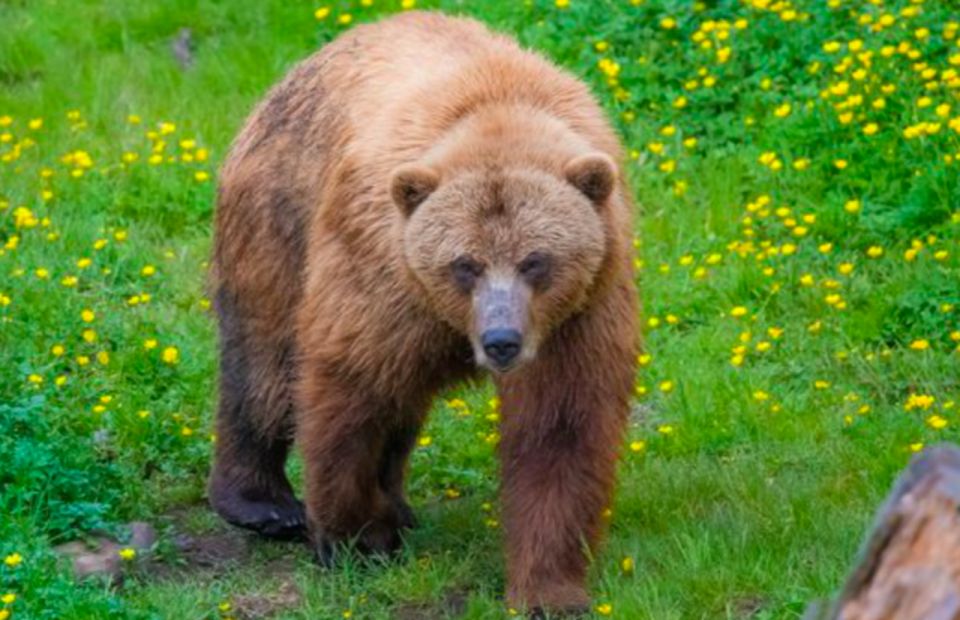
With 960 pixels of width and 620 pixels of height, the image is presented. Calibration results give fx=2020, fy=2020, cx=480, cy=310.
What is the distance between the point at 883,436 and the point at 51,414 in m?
3.50

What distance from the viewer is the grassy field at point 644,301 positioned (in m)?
7.38

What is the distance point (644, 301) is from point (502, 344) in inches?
127

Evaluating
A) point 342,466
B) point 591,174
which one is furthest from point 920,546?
point 342,466

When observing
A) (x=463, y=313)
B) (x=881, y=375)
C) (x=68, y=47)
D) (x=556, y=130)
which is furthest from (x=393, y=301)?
(x=68, y=47)

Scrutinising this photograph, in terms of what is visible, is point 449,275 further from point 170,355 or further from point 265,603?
point 170,355

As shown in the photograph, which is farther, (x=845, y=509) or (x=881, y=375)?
(x=881, y=375)

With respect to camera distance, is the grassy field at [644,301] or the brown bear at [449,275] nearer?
the brown bear at [449,275]

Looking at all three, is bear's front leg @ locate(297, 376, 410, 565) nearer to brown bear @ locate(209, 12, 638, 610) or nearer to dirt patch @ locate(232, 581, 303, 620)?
brown bear @ locate(209, 12, 638, 610)

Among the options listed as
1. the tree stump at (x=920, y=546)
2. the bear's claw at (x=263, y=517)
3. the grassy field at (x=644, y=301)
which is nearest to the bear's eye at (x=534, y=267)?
the grassy field at (x=644, y=301)

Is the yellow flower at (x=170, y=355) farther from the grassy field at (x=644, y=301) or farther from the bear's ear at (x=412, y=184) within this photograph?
the bear's ear at (x=412, y=184)

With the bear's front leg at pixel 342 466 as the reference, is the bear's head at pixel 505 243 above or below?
above

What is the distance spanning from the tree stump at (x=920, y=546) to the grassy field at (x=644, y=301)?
8.30ft

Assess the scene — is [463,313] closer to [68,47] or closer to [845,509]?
[845,509]

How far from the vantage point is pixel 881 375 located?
8.85m
